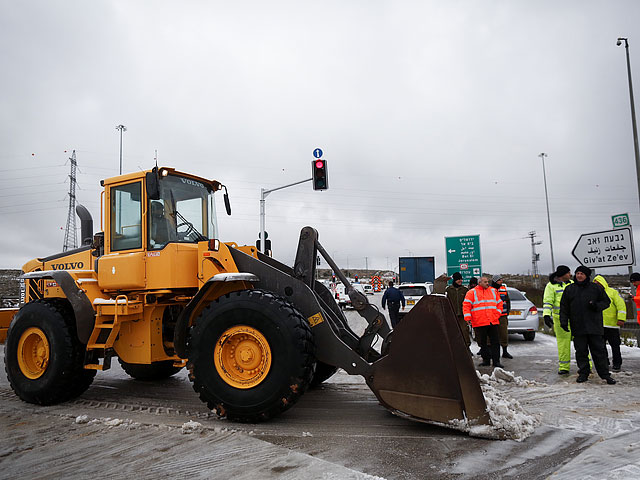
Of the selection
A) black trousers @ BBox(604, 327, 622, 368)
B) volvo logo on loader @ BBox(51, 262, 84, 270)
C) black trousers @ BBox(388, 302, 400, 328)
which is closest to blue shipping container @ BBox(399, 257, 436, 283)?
black trousers @ BBox(388, 302, 400, 328)

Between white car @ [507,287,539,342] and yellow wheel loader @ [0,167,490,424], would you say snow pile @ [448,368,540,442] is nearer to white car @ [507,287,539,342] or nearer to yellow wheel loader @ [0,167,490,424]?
yellow wheel loader @ [0,167,490,424]

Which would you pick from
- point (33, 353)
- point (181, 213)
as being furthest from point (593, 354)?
point (33, 353)

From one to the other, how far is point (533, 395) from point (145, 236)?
5.58 metres

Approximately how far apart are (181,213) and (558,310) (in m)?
7.01

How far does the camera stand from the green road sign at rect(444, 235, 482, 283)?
22.0 metres

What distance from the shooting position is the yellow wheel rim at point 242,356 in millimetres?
4977

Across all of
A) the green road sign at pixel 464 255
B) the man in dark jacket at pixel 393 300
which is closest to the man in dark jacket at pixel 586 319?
the man in dark jacket at pixel 393 300

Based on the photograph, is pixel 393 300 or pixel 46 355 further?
pixel 393 300

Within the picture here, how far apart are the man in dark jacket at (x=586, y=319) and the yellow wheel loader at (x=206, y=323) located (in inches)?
141

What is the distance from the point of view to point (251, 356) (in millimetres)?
5051

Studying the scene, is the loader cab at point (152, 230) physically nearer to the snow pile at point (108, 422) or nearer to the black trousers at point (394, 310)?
the snow pile at point (108, 422)

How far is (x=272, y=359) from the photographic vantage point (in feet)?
15.9

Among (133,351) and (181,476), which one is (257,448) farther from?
(133,351)

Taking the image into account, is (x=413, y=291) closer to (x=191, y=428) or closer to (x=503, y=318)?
(x=503, y=318)
